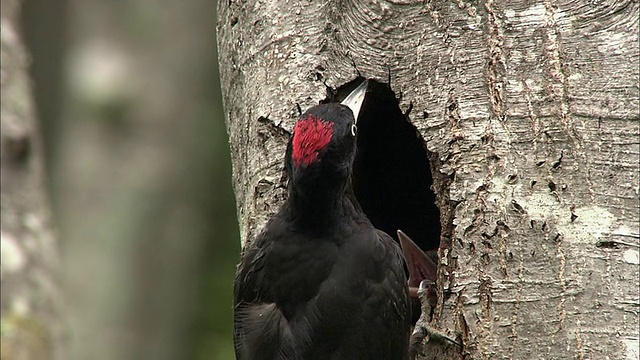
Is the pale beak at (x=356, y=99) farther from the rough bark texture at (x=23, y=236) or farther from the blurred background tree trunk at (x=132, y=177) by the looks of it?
the blurred background tree trunk at (x=132, y=177)

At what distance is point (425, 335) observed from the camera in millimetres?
3553

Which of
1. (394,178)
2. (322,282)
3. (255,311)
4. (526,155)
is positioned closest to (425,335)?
(322,282)

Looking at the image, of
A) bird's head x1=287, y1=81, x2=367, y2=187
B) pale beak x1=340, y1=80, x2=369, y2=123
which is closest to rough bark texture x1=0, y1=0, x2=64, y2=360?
bird's head x1=287, y1=81, x2=367, y2=187

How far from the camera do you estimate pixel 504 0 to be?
3406mm

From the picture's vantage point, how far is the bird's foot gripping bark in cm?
343

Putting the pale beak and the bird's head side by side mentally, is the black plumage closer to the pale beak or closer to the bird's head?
the bird's head

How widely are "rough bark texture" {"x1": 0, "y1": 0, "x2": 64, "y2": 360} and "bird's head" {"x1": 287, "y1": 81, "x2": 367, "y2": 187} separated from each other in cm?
143

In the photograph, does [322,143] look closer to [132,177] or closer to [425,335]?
[425,335]

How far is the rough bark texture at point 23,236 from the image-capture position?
4.19 meters

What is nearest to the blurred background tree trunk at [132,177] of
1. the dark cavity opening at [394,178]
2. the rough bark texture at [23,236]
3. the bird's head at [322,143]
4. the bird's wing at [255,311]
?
the rough bark texture at [23,236]

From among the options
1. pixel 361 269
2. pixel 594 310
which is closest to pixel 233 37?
pixel 361 269

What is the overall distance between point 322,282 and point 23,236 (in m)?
1.52

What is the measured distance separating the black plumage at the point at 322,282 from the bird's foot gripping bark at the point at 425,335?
3.1 inches

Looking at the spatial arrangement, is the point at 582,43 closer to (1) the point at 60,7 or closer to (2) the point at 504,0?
(2) the point at 504,0
